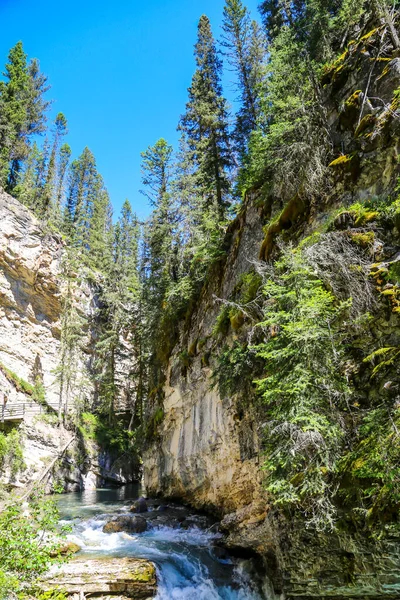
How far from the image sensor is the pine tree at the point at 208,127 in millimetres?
22391

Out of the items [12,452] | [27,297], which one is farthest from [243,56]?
[12,452]

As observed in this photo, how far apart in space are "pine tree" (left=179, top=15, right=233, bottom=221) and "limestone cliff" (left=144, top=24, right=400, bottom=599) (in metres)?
7.81

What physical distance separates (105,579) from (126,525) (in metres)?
4.84

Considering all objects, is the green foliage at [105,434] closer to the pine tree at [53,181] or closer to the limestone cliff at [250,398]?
the limestone cliff at [250,398]

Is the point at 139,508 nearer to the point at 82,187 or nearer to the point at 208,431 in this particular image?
the point at 208,431

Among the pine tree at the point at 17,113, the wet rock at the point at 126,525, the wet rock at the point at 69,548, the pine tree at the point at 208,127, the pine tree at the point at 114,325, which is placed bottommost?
the wet rock at the point at 126,525

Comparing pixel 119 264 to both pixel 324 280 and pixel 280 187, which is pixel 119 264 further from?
pixel 324 280

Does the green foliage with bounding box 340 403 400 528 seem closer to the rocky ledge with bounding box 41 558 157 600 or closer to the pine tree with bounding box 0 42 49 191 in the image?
the rocky ledge with bounding box 41 558 157 600

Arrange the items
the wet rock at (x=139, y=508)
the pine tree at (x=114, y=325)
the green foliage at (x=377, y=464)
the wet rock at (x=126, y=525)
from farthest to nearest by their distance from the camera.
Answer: the pine tree at (x=114, y=325) → the wet rock at (x=139, y=508) → the wet rock at (x=126, y=525) → the green foliage at (x=377, y=464)

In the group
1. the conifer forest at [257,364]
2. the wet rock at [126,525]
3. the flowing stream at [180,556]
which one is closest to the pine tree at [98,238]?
the conifer forest at [257,364]

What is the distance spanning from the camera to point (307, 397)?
6.81m

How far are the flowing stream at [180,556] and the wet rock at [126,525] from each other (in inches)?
8.7

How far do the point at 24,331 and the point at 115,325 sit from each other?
26.3 feet

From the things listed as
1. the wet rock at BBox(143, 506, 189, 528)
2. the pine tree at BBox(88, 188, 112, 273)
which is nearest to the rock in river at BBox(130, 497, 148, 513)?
the wet rock at BBox(143, 506, 189, 528)
